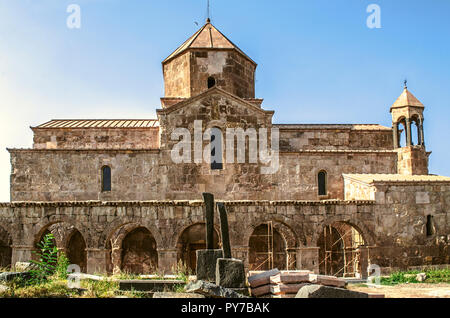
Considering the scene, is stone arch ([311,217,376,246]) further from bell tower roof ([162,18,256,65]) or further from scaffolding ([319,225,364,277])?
bell tower roof ([162,18,256,65])

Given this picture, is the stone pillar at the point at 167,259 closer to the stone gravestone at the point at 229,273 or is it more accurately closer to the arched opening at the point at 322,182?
the stone gravestone at the point at 229,273

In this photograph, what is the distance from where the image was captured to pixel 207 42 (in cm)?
1722

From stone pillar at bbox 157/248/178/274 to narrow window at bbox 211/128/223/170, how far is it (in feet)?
11.8

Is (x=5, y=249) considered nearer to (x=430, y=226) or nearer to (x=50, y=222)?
(x=50, y=222)

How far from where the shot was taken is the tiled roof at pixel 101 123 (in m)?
17.3

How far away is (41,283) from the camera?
732 centimetres

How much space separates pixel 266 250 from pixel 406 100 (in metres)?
8.20

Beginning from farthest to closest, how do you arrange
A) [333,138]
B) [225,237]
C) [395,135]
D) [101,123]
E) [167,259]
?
[101,123]
[333,138]
[395,135]
[167,259]
[225,237]

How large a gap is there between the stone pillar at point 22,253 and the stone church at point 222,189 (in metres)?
0.03

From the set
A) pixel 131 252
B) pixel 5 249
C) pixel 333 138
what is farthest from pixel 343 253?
pixel 5 249

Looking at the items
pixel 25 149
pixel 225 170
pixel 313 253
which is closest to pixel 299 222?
pixel 313 253

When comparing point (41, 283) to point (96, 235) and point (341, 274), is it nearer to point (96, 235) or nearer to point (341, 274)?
point (96, 235)

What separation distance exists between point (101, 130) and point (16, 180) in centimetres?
358
